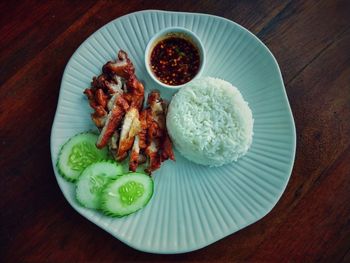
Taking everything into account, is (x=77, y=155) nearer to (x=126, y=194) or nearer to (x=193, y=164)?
(x=126, y=194)

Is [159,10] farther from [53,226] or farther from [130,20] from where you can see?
[53,226]

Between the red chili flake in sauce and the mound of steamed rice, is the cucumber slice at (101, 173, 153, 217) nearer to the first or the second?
the mound of steamed rice

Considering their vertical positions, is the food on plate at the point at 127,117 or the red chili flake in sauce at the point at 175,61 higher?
the red chili flake in sauce at the point at 175,61

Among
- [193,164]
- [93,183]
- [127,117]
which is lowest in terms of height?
[93,183]

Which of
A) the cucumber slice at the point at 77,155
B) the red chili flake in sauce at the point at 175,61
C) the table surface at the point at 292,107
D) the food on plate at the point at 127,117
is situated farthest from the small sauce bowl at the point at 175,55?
the cucumber slice at the point at 77,155

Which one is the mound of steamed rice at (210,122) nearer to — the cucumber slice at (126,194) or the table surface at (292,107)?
the cucumber slice at (126,194)

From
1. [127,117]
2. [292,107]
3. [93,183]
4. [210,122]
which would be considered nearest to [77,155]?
[93,183]

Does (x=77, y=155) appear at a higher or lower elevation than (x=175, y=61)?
lower
